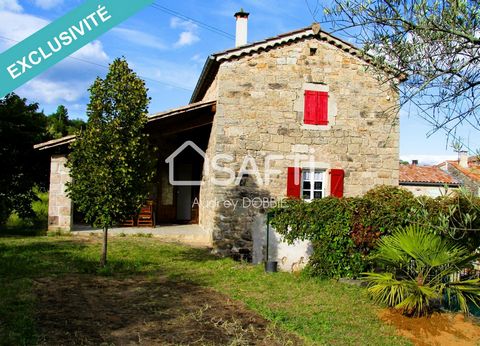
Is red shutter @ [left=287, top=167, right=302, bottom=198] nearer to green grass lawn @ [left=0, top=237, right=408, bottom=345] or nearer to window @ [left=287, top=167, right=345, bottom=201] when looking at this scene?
window @ [left=287, top=167, right=345, bottom=201]

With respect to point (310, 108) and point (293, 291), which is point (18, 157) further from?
point (293, 291)

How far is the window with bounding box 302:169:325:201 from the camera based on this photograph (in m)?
12.3

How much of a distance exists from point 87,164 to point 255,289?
375 cm

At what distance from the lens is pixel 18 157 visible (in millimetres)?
13391

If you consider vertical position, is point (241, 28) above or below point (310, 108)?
above

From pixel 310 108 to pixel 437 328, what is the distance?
749 centimetres

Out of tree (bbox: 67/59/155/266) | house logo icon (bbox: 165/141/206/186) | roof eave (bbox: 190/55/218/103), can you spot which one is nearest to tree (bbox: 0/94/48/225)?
house logo icon (bbox: 165/141/206/186)

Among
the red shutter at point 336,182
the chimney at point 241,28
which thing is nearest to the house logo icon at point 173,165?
the chimney at point 241,28

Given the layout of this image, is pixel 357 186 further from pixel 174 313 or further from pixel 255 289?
pixel 174 313

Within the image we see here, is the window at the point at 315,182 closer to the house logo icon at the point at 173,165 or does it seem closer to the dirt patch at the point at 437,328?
the house logo icon at the point at 173,165

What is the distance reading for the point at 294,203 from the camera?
8789mm

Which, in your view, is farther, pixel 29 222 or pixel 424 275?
pixel 29 222

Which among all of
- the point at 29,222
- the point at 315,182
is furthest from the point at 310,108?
the point at 29,222

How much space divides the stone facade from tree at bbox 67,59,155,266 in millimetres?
3303
